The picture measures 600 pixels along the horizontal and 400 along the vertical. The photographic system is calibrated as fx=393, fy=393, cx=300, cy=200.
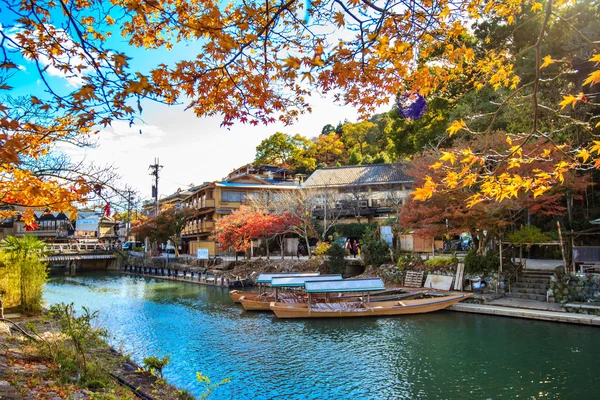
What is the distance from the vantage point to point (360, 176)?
37531mm

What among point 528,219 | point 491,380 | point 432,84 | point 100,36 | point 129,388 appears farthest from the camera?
point 528,219

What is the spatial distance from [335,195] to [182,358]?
915 inches

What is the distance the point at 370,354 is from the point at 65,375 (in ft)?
26.8

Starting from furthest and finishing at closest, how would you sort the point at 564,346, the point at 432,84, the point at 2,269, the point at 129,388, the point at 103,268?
the point at 103,268 < the point at 2,269 < the point at 564,346 < the point at 129,388 < the point at 432,84

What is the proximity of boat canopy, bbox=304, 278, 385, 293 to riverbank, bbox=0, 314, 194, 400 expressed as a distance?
880 cm

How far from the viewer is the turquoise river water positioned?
927 cm

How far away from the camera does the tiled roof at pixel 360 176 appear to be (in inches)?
1395

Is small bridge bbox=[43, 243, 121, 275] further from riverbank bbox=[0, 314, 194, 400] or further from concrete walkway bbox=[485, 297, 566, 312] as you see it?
concrete walkway bbox=[485, 297, 566, 312]

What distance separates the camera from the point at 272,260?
3011cm

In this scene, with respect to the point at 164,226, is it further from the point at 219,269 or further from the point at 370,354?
the point at 370,354

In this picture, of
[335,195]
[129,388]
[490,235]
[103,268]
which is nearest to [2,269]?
[129,388]

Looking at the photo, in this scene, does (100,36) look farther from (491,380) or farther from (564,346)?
(564,346)

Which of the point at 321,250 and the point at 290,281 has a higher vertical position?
the point at 321,250

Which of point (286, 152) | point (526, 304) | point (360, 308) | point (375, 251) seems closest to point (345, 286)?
point (360, 308)
